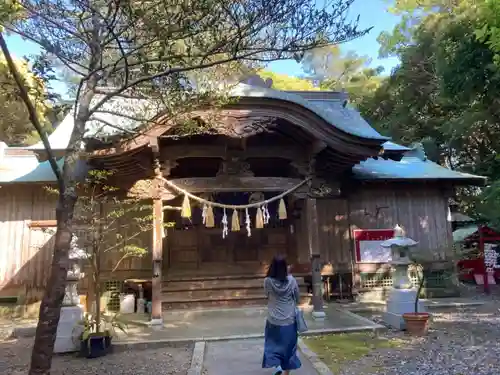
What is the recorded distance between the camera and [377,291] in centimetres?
1170

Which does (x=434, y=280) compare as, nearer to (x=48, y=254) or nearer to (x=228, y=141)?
(x=228, y=141)

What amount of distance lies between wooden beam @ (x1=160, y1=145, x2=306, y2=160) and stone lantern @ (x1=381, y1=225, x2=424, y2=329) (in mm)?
2900

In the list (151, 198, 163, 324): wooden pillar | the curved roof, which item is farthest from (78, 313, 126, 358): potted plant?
the curved roof

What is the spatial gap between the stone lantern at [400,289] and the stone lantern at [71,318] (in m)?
5.68

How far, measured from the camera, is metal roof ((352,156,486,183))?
1167 centimetres

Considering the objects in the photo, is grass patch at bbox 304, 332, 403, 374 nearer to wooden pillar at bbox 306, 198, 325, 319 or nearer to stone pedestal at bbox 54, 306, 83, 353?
wooden pillar at bbox 306, 198, 325, 319

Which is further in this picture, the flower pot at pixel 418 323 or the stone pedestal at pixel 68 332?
the flower pot at pixel 418 323

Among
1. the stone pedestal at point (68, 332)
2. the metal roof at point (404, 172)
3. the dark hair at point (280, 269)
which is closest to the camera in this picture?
the dark hair at point (280, 269)

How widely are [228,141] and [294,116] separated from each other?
5.10 ft

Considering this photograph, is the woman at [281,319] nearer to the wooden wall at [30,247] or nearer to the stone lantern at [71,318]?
the stone lantern at [71,318]

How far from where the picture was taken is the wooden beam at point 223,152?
31.1 ft

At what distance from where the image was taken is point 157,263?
8.95 meters

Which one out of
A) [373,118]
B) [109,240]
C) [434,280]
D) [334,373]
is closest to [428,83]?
[373,118]

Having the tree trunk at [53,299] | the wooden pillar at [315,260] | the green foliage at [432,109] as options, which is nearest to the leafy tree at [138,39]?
the tree trunk at [53,299]
